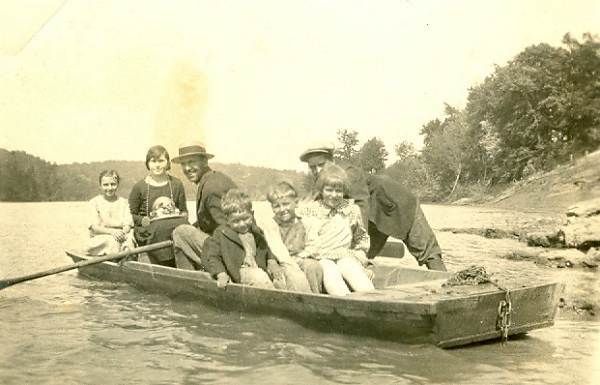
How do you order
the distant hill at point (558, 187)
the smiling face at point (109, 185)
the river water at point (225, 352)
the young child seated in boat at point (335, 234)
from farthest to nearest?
the distant hill at point (558, 187) → the smiling face at point (109, 185) → the young child seated in boat at point (335, 234) → the river water at point (225, 352)

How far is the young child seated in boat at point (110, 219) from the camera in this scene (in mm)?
8008

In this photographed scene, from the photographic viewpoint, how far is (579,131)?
24.2 meters

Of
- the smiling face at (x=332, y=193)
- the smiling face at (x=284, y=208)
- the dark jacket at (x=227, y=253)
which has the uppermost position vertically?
the smiling face at (x=332, y=193)

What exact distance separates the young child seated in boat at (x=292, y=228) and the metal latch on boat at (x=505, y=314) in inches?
57.8

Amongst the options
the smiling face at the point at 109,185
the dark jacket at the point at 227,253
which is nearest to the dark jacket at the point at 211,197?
the dark jacket at the point at 227,253

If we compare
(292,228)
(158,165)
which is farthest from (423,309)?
(158,165)

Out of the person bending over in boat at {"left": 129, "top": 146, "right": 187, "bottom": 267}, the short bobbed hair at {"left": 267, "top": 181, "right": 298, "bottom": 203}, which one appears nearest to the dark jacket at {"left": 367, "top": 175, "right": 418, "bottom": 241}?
the short bobbed hair at {"left": 267, "top": 181, "right": 298, "bottom": 203}

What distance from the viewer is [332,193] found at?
5648 millimetres

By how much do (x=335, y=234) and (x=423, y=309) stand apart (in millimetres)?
1392

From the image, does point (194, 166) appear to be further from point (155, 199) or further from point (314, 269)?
point (314, 269)

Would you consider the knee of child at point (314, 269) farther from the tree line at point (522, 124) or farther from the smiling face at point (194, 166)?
the tree line at point (522, 124)

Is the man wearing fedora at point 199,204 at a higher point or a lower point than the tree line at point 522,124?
lower

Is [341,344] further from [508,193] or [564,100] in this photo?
[508,193]

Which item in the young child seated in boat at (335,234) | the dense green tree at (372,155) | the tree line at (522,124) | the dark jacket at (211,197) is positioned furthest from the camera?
the dense green tree at (372,155)
